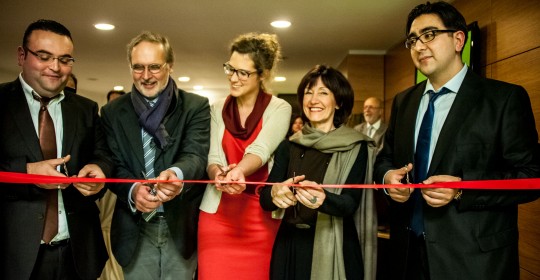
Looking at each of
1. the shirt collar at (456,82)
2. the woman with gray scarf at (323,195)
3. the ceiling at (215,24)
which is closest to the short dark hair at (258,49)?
the woman with gray scarf at (323,195)

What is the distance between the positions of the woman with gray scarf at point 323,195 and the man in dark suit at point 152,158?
1.46ft

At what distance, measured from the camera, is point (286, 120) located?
96.3 inches

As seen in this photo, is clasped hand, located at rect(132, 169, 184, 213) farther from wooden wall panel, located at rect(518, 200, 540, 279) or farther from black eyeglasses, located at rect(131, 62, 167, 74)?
wooden wall panel, located at rect(518, 200, 540, 279)

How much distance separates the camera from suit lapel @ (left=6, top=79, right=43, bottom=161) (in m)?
1.97

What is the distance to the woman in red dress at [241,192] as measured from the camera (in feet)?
7.68

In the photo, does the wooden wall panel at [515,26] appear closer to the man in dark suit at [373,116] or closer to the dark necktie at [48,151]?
the man in dark suit at [373,116]

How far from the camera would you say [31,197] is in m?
1.96

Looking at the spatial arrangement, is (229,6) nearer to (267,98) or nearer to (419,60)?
(267,98)

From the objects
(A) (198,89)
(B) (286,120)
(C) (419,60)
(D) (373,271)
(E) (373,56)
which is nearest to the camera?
(C) (419,60)

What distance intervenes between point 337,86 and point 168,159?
36.8 inches

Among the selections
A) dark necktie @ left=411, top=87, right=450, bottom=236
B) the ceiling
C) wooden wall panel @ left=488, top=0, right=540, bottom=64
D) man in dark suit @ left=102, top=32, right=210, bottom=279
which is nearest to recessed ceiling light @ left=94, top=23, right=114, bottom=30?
the ceiling

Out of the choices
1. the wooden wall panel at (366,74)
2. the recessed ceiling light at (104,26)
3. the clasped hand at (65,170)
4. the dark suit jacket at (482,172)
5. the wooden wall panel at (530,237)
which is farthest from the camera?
the wooden wall panel at (366,74)

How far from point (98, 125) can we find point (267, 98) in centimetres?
90

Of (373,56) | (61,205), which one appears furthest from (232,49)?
(373,56)
